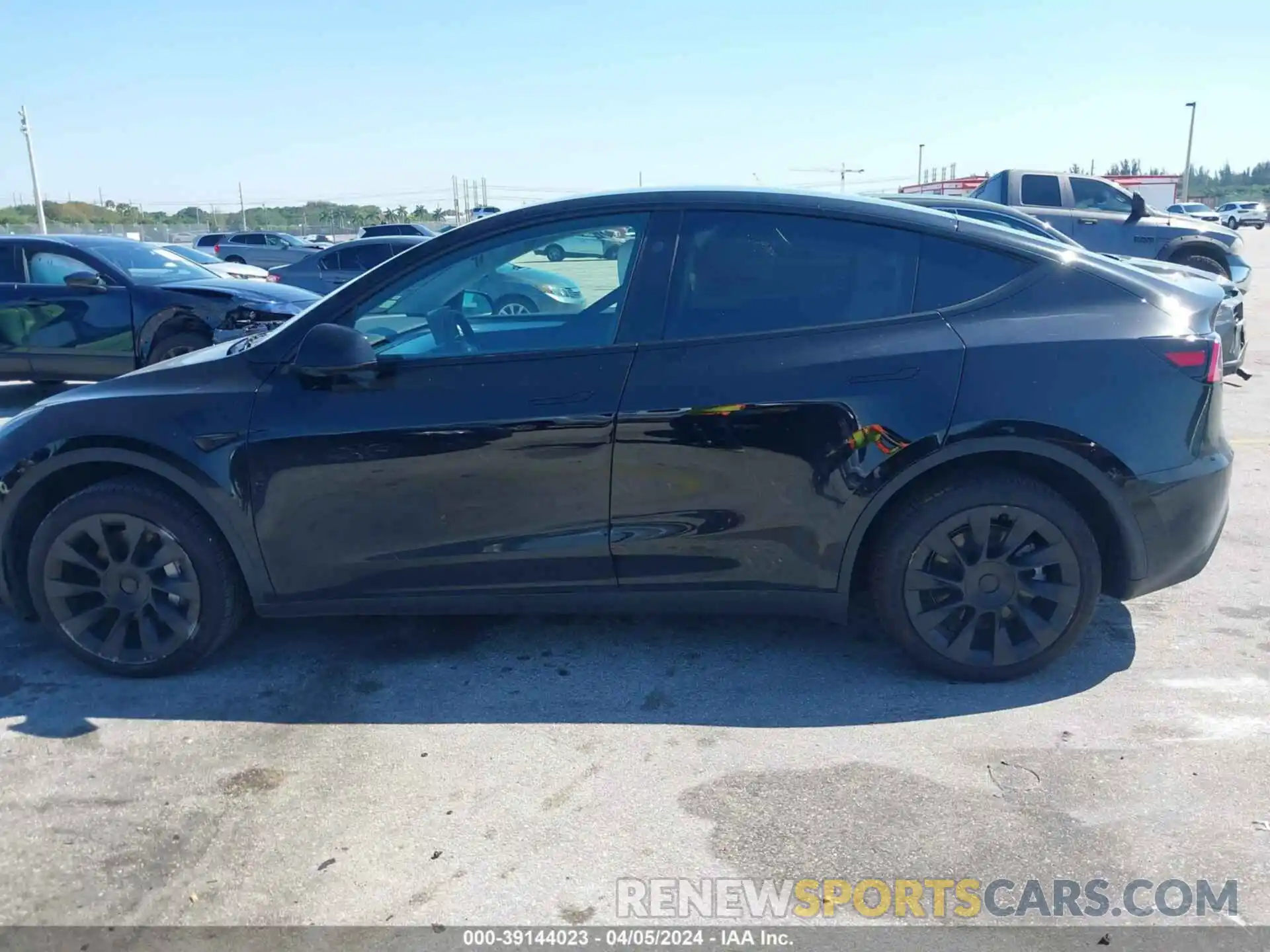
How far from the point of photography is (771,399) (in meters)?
3.62

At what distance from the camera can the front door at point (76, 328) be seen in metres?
9.50

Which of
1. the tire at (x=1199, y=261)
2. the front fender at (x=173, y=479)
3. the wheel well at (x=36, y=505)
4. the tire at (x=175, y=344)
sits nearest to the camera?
the front fender at (x=173, y=479)

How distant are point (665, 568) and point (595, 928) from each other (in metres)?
1.43

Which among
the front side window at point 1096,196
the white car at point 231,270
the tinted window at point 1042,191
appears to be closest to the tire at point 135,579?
the white car at point 231,270

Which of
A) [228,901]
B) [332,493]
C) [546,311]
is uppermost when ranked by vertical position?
[546,311]

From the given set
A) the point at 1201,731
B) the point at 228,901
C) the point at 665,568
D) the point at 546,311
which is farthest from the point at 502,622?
the point at 1201,731

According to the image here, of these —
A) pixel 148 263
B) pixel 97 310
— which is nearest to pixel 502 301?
pixel 97 310

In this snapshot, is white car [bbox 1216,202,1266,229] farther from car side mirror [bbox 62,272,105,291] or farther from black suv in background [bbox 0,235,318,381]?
car side mirror [bbox 62,272,105,291]

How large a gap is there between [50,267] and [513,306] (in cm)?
787

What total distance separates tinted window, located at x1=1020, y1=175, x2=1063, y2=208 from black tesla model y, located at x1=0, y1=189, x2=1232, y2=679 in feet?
40.0

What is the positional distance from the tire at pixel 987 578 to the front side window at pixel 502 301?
1.31 meters

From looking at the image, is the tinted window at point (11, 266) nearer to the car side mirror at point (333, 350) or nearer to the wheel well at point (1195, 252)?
the car side mirror at point (333, 350)

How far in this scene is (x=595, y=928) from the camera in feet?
8.57

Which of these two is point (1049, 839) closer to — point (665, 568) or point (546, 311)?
point (665, 568)
